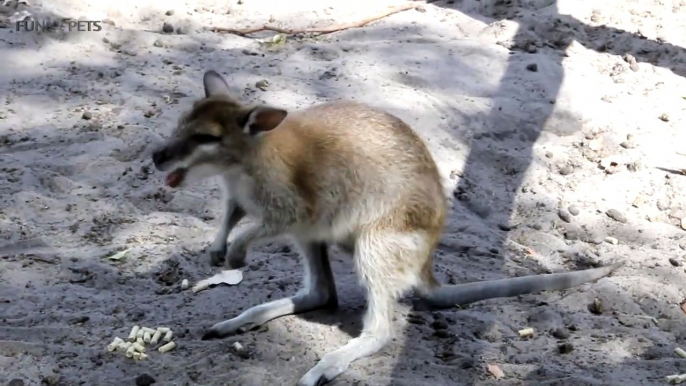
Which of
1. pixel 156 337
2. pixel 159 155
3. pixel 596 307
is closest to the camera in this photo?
pixel 159 155

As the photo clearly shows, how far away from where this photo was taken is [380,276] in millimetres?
3471

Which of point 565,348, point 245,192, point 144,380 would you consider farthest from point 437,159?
point 144,380

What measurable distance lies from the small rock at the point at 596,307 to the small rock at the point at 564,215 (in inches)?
38.4

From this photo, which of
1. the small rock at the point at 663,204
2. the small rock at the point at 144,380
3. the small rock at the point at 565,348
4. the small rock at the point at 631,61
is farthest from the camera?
the small rock at the point at 631,61

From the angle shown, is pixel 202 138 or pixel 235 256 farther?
pixel 235 256

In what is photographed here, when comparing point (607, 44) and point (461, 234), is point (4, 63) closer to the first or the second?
point (461, 234)

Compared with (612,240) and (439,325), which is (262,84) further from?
(439,325)

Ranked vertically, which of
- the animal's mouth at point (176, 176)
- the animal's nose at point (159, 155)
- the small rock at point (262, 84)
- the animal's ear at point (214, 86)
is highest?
the animal's ear at point (214, 86)

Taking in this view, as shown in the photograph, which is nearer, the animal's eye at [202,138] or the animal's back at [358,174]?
the animal's eye at [202,138]

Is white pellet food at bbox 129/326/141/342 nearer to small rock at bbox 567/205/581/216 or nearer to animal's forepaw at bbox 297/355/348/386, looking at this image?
animal's forepaw at bbox 297/355/348/386

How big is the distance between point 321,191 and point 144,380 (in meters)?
0.95

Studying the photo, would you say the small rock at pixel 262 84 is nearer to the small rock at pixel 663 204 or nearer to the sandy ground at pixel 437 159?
the sandy ground at pixel 437 159

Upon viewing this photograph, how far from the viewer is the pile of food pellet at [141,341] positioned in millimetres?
3274

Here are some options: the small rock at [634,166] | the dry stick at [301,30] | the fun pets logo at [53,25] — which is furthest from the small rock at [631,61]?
the fun pets logo at [53,25]
